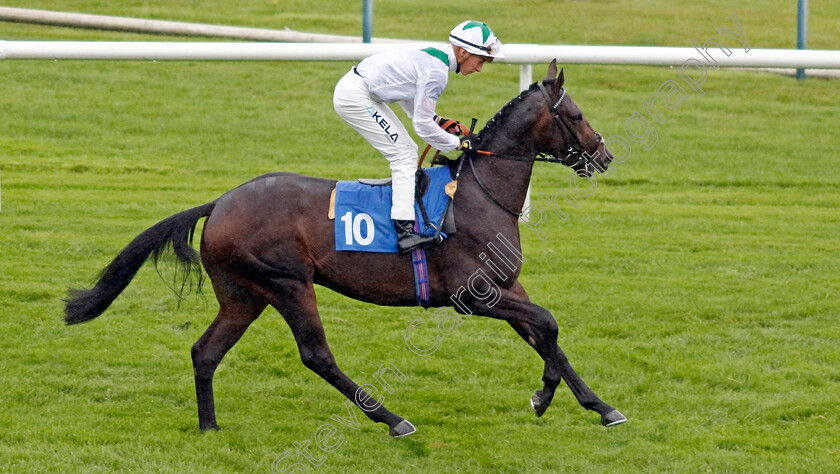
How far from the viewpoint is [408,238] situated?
16.7ft

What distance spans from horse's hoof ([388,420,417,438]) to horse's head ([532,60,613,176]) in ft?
5.17

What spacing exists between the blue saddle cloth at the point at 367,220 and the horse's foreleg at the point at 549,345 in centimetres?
52

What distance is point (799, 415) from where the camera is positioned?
5395mm

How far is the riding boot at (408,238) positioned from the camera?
5066 millimetres

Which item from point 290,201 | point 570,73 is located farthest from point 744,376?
point 570,73

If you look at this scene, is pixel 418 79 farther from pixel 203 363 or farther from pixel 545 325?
pixel 203 363

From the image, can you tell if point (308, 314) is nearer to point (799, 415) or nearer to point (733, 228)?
point (799, 415)

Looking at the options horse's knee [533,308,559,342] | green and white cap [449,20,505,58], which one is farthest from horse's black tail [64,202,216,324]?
horse's knee [533,308,559,342]

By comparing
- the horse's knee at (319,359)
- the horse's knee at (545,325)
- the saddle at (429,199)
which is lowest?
the horse's knee at (319,359)

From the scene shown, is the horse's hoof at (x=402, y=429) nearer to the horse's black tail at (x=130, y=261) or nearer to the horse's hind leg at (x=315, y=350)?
the horse's hind leg at (x=315, y=350)

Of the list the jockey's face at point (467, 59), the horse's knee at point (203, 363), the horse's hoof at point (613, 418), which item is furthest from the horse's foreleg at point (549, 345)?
the horse's knee at point (203, 363)

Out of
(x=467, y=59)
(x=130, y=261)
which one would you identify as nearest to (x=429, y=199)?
(x=467, y=59)

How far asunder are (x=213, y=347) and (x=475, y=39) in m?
2.06

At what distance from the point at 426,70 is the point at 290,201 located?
948mm
